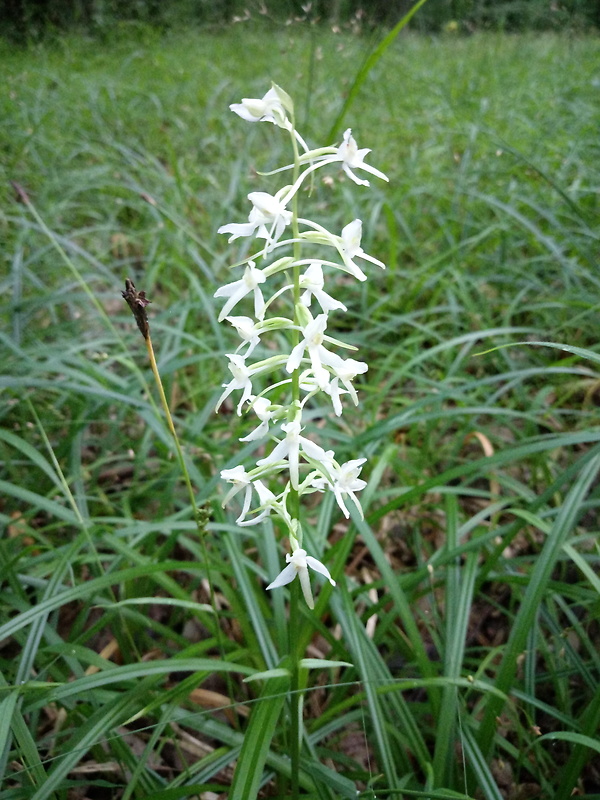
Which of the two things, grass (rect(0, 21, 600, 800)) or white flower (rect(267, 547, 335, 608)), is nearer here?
white flower (rect(267, 547, 335, 608))

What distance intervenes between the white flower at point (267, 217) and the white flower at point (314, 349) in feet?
0.46

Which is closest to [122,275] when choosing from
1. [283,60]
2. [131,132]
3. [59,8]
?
[131,132]

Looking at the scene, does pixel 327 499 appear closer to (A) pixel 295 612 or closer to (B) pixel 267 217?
(A) pixel 295 612

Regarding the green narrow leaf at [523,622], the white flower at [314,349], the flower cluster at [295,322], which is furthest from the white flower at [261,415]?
the green narrow leaf at [523,622]

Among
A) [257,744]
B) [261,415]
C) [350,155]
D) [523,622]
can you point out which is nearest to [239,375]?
[261,415]

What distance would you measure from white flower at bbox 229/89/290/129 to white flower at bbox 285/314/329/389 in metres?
0.33

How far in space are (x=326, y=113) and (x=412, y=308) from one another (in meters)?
2.68

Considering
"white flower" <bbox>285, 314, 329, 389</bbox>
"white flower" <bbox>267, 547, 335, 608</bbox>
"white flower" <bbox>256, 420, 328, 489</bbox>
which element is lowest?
"white flower" <bbox>267, 547, 335, 608</bbox>

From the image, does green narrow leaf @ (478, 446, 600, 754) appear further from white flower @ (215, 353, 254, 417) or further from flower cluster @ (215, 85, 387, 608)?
white flower @ (215, 353, 254, 417)

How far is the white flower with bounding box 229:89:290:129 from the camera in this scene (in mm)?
959

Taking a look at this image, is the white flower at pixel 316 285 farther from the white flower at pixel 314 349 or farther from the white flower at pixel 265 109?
the white flower at pixel 265 109

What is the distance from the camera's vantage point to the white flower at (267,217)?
94cm

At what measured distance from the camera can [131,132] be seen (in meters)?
4.63

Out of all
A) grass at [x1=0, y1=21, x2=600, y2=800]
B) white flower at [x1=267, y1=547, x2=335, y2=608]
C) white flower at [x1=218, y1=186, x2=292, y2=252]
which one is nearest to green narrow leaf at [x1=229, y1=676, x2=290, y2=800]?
grass at [x1=0, y1=21, x2=600, y2=800]
